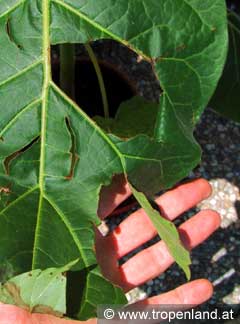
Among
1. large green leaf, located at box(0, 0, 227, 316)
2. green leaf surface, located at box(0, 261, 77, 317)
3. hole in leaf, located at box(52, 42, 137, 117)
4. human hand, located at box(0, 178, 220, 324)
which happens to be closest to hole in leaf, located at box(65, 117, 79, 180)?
large green leaf, located at box(0, 0, 227, 316)

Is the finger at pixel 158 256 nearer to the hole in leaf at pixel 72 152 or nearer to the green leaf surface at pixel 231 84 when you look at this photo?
the green leaf surface at pixel 231 84

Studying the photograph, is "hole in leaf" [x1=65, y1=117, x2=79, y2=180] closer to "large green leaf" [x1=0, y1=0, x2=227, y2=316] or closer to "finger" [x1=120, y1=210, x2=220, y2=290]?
"large green leaf" [x1=0, y1=0, x2=227, y2=316]

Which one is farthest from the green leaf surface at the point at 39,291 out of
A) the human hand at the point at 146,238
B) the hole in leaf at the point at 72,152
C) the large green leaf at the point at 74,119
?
the human hand at the point at 146,238

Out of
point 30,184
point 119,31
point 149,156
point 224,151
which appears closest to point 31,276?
point 30,184

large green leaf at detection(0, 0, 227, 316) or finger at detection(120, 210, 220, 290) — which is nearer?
large green leaf at detection(0, 0, 227, 316)

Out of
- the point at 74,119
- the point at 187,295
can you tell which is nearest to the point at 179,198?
the point at 187,295

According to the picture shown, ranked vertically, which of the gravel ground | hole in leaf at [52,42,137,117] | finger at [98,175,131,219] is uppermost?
hole in leaf at [52,42,137,117]

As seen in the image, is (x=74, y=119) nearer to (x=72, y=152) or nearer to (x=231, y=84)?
(x=72, y=152)

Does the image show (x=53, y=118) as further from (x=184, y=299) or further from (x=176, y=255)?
(x=184, y=299)
